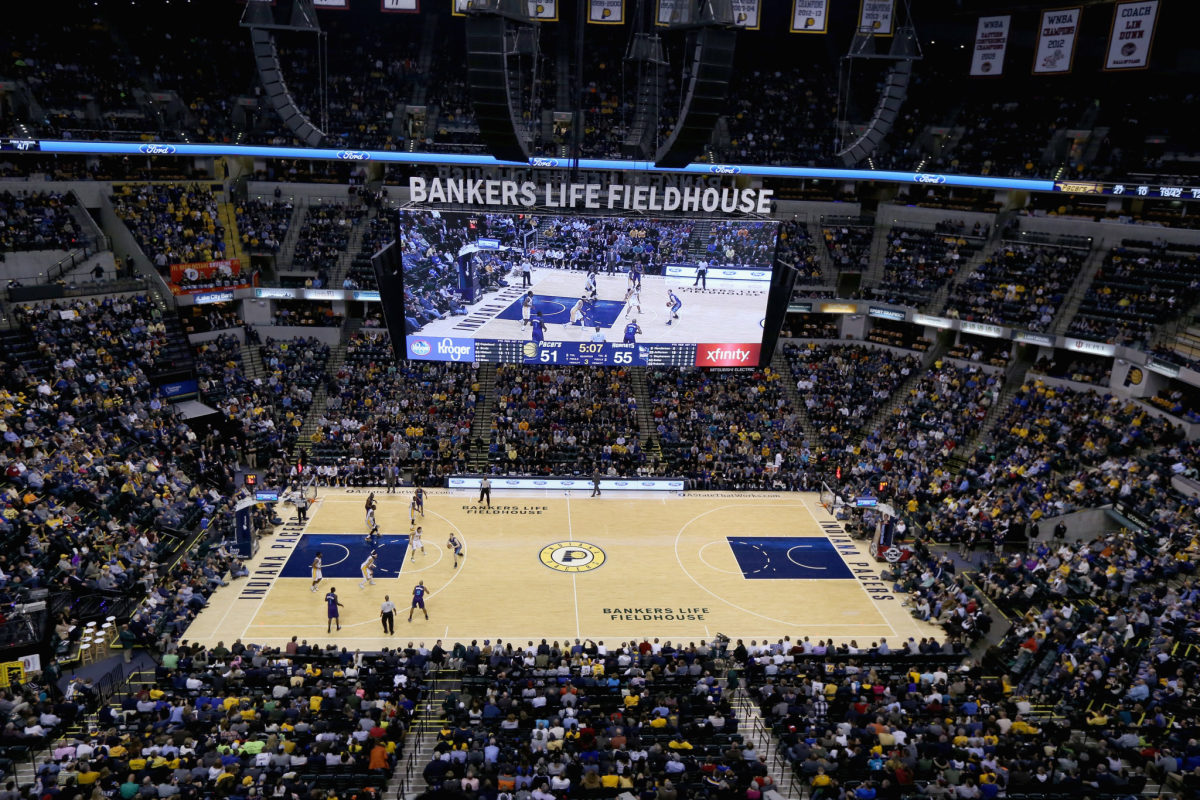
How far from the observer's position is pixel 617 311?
1158 inches

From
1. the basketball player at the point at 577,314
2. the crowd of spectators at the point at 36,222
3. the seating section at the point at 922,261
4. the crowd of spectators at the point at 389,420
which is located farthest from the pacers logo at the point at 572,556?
the crowd of spectators at the point at 36,222

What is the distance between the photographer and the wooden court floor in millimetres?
24438

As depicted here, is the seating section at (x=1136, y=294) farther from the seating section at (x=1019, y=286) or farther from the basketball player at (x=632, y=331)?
the basketball player at (x=632, y=331)

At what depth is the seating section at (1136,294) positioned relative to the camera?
34.2 meters

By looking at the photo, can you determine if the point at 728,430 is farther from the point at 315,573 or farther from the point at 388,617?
the point at 315,573

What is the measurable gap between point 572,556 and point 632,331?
7626 mm

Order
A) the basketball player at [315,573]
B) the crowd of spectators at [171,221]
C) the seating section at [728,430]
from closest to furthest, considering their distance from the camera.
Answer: the basketball player at [315,573] < the seating section at [728,430] < the crowd of spectators at [171,221]

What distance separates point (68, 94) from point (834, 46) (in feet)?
122

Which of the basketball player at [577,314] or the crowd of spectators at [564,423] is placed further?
the crowd of spectators at [564,423]

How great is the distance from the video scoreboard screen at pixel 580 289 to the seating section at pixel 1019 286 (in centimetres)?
1464

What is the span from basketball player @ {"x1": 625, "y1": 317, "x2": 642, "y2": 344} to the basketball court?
0.13m

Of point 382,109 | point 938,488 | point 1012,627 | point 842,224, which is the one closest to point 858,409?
point 938,488

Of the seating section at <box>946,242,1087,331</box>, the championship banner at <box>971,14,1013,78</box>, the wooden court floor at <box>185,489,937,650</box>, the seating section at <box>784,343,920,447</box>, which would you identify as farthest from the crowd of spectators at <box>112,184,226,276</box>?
the championship banner at <box>971,14,1013,78</box>

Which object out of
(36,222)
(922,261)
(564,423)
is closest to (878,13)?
(922,261)
